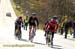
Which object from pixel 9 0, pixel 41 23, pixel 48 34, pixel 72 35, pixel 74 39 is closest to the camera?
pixel 48 34

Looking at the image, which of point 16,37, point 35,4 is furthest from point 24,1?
point 16,37

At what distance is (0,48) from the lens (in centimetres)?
1525

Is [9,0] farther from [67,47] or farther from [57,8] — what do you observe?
[67,47]

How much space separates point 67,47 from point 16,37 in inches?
121

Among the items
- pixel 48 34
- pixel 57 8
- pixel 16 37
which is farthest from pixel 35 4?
pixel 48 34

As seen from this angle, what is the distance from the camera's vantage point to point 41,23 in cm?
2872

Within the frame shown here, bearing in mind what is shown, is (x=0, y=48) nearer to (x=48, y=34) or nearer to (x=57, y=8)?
(x=48, y=34)

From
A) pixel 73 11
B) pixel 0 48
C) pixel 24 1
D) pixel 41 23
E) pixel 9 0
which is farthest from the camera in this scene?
pixel 9 0

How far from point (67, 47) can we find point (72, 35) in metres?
5.58

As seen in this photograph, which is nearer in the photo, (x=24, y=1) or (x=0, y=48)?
(x=0, y=48)

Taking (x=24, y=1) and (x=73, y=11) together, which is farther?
(x=24, y=1)

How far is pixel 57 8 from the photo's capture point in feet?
102

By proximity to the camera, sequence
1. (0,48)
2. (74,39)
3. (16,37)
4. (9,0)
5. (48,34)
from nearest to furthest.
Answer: (0,48) < (48,34) < (16,37) < (74,39) < (9,0)

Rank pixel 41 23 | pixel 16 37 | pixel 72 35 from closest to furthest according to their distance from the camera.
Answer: pixel 16 37, pixel 72 35, pixel 41 23
